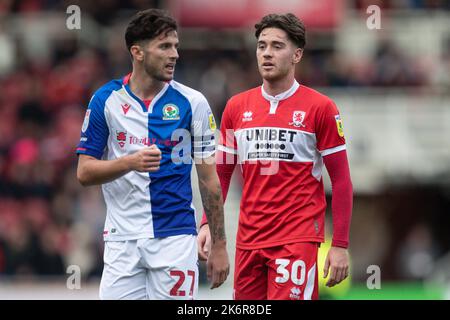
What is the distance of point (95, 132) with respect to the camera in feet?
28.6

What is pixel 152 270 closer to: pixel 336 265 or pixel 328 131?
pixel 336 265

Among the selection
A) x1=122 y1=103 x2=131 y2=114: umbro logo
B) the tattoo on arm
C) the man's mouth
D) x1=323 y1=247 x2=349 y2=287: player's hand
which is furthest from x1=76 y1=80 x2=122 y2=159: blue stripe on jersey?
x1=323 y1=247 x2=349 y2=287: player's hand

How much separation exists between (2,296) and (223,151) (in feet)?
25.2

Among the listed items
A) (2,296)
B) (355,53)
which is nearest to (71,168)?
(2,296)

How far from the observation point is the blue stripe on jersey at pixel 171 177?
28.2 feet

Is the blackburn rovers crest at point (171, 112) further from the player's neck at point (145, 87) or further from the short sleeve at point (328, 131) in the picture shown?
the short sleeve at point (328, 131)

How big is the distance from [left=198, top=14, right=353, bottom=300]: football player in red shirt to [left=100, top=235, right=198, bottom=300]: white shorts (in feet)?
1.48

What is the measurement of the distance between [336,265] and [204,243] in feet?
3.56

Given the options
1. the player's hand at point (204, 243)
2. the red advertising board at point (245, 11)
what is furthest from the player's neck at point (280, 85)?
the red advertising board at point (245, 11)

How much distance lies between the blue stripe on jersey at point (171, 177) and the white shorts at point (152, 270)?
0.36ft

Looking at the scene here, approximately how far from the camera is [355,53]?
22.9 m

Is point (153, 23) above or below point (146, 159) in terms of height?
above

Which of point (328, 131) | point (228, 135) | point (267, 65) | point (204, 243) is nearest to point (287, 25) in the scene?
point (267, 65)
